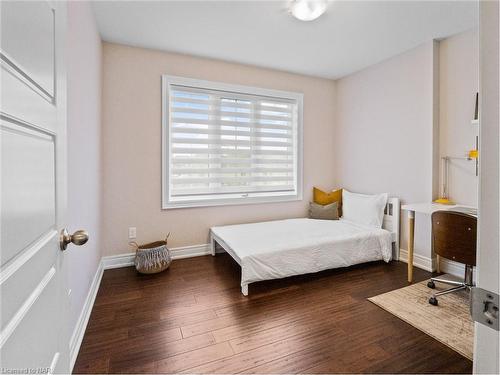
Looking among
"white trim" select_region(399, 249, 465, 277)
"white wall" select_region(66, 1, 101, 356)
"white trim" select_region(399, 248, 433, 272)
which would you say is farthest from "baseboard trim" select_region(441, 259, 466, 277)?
"white wall" select_region(66, 1, 101, 356)

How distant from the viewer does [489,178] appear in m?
0.46

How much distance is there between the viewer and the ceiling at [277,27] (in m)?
2.23

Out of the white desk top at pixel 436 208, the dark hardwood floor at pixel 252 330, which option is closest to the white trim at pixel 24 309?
the dark hardwood floor at pixel 252 330

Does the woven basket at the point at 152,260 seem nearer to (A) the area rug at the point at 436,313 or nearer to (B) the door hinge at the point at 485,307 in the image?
(A) the area rug at the point at 436,313

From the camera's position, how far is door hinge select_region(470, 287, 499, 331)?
0.45 m

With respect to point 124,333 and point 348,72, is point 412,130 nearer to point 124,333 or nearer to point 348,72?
point 348,72

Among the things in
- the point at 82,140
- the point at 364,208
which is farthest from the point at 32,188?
the point at 364,208

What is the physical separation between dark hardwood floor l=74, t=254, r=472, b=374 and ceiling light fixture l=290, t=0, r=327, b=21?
2532 mm

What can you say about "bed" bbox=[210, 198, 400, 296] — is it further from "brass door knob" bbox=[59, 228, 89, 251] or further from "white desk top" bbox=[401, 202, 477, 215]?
"brass door knob" bbox=[59, 228, 89, 251]

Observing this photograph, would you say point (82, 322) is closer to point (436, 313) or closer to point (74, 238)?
point (74, 238)

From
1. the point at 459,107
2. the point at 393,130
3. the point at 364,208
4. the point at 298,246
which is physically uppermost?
the point at 459,107

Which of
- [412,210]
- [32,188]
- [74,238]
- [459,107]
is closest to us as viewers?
[32,188]

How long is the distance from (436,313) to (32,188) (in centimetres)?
264

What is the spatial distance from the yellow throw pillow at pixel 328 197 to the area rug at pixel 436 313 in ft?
5.25
